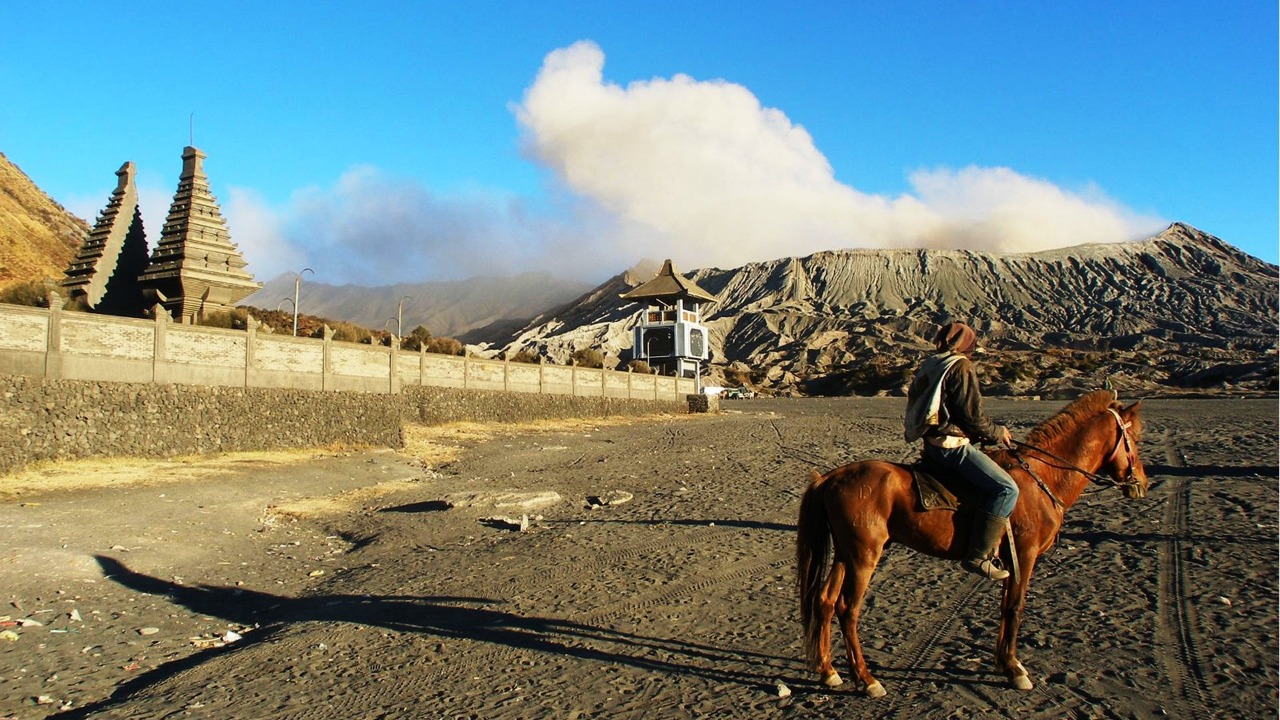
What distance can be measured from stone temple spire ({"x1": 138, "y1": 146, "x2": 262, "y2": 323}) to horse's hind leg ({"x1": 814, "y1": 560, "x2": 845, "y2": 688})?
3237cm

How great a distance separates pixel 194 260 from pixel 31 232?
38.0m

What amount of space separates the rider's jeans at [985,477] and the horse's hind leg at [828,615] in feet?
3.46

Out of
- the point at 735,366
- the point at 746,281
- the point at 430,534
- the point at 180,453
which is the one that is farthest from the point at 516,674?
the point at 746,281


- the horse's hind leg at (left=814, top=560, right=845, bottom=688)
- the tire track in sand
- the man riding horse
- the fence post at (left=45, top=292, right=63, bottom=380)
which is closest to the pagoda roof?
the fence post at (left=45, top=292, right=63, bottom=380)

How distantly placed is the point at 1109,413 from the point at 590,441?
24843 millimetres

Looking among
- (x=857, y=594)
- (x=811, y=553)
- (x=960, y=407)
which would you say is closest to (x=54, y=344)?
(x=811, y=553)

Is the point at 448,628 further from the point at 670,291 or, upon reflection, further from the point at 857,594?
the point at 670,291

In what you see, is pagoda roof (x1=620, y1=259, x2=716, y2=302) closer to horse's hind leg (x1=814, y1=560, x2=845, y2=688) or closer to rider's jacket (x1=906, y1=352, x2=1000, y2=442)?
rider's jacket (x1=906, y1=352, x2=1000, y2=442)

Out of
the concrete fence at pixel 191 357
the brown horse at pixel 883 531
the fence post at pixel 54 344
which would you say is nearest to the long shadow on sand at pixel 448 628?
the brown horse at pixel 883 531

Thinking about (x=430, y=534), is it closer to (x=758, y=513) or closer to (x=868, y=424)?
(x=758, y=513)

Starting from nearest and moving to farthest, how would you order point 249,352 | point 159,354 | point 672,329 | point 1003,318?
point 159,354, point 249,352, point 672,329, point 1003,318

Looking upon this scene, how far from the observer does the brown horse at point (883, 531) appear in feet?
19.2

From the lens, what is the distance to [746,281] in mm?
184625

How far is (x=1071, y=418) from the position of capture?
655cm
